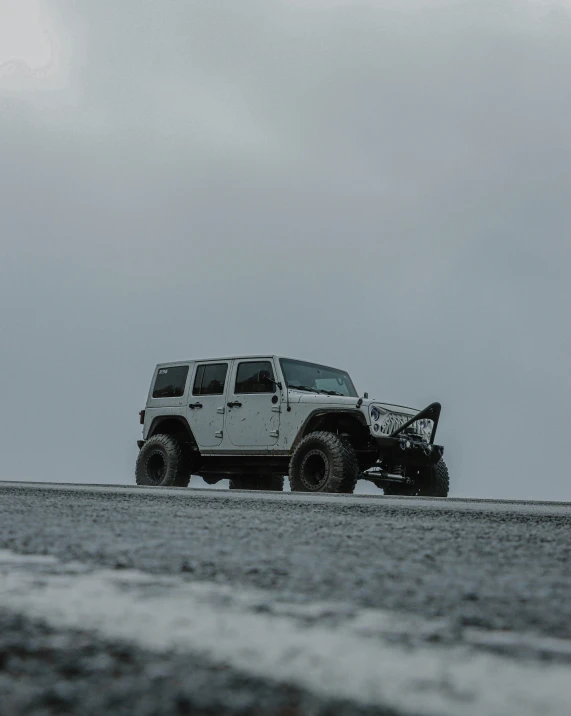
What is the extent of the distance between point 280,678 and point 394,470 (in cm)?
1064

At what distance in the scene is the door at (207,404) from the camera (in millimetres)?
12180

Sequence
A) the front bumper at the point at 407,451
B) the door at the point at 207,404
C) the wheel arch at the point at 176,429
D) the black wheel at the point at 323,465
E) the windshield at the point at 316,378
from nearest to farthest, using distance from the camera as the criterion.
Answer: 1. the black wheel at the point at 323,465
2. the front bumper at the point at 407,451
3. the windshield at the point at 316,378
4. the door at the point at 207,404
5. the wheel arch at the point at 176,429

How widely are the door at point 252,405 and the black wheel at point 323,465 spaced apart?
2.78 ft

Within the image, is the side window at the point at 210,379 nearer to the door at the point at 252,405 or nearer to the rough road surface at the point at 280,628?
the door at the point at 252,405

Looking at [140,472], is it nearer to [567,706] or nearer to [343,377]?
[343,377]

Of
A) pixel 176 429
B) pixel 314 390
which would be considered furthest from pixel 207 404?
pixel 314 390

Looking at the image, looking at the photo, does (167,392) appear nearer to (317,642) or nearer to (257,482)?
(257,482)

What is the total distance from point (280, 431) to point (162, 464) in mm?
2474

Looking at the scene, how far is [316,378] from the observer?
479 inches

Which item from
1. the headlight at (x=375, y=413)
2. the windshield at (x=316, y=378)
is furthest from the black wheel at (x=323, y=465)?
the windshield at (x=316, y=378)

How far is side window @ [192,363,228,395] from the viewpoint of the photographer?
1227cm

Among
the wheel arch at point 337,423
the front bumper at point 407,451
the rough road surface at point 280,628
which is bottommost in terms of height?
the rough road surface at point 280,628

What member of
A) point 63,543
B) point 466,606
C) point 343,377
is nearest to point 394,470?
point 343,377

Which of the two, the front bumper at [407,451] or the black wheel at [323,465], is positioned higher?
the front bumper at [407,451]
